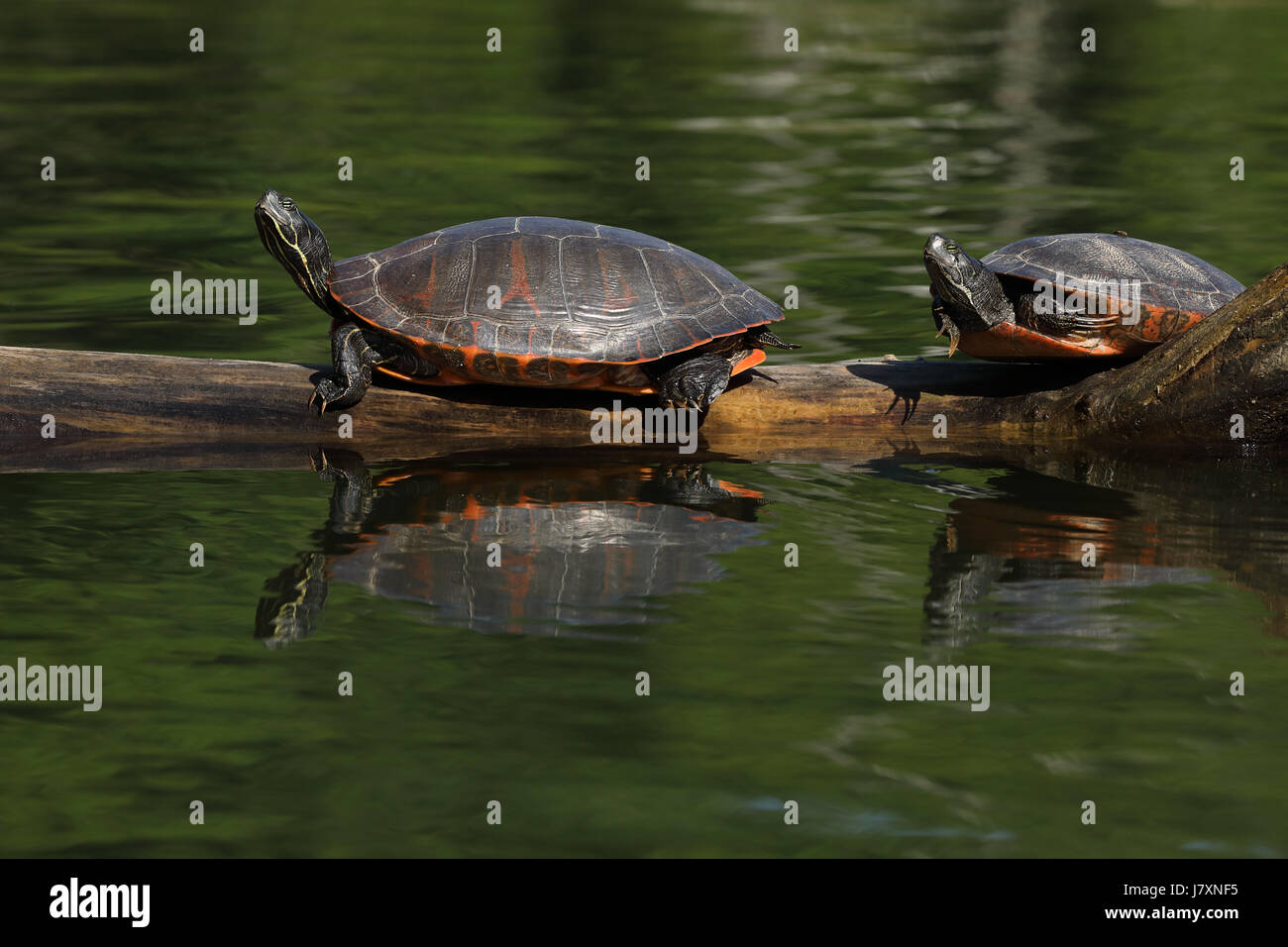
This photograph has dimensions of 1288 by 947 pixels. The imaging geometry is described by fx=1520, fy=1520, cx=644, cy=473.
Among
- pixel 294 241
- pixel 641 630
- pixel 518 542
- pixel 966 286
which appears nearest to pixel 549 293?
pixel 294 241

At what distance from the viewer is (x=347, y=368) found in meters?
7.93

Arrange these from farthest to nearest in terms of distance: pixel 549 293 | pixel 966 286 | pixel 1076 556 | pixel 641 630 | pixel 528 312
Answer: pixel 549 293
pixel 528 312
pixel 966 286
pixel 1076 556
pixel 641 630

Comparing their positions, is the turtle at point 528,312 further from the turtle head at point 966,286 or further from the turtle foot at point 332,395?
the turtle head at point 966,286

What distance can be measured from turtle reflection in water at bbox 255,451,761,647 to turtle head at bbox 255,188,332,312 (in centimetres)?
99

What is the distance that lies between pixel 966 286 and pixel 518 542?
8.76 ft

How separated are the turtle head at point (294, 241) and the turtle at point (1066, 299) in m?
3.23

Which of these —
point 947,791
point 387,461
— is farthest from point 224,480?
point 947,791

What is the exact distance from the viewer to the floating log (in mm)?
7957

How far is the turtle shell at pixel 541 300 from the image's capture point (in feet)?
25.7

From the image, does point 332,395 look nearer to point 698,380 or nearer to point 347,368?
point 347,368

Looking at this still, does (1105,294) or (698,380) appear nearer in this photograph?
(1105,294)

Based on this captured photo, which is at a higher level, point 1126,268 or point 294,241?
point 294,241

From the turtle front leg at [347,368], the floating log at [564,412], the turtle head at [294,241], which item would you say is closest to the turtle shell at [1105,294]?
the floating log at [564,412]

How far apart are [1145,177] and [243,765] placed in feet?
51.6
